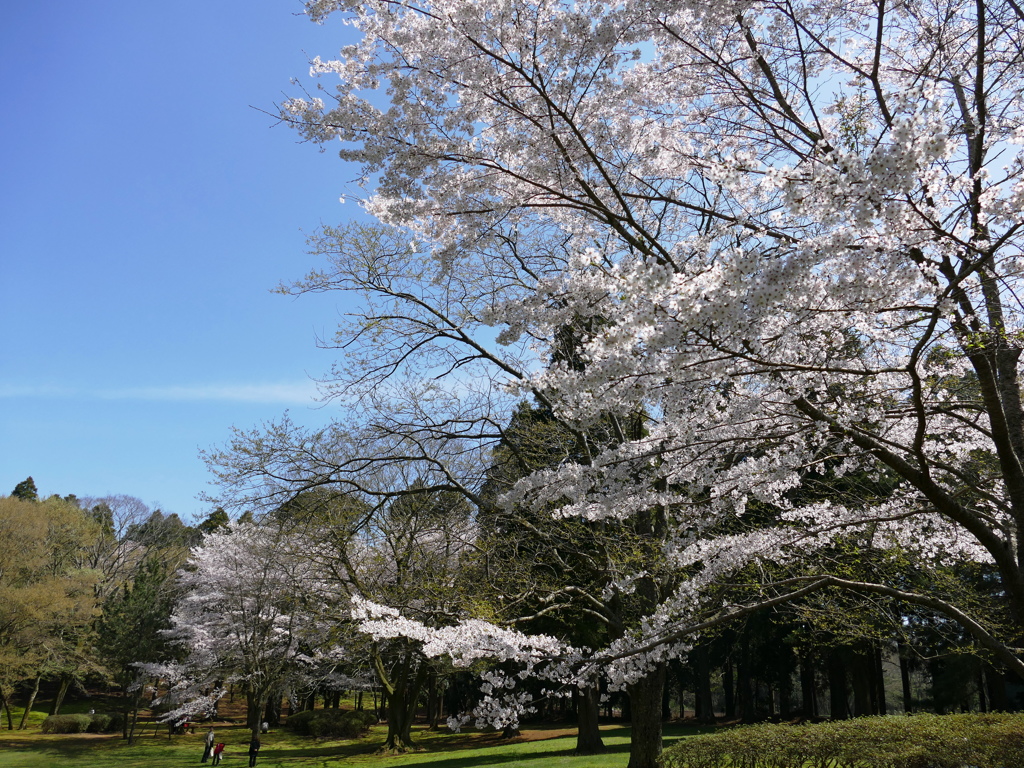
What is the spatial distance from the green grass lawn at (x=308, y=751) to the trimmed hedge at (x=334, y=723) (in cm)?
51

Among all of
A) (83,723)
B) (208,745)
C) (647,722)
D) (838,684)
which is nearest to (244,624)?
(208,745)

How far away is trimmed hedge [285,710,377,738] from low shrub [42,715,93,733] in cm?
1007

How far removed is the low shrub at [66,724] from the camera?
86.6 feet

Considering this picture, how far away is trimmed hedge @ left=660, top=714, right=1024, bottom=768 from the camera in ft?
20.3

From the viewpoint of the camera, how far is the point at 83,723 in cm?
2709

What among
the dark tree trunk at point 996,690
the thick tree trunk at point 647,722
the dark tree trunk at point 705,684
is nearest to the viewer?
the thick tree trunk at point 647,722

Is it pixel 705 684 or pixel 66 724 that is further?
pixel 66 724

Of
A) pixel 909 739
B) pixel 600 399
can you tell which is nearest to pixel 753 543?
pixel 600 399

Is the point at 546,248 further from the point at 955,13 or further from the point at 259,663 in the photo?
the point at 259,663

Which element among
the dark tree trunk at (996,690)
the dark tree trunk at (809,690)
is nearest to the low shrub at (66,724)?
the dark tree trunk at (809,690)

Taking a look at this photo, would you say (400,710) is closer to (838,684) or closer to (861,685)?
(861,685)

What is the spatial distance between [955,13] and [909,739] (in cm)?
699

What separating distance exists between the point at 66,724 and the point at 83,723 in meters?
0.68

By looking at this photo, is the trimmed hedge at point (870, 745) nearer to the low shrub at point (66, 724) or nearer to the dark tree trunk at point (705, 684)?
the dark tree trunk at point (705, 684)
